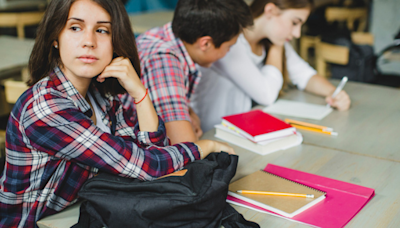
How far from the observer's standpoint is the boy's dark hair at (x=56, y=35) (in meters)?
1.00

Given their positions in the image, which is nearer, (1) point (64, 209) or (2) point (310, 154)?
(1) point (64, 209)

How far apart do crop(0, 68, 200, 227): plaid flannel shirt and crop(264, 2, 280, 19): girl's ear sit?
4.03 feet

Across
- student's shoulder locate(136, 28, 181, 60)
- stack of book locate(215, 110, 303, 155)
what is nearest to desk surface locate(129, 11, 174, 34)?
student's shoulder locate(136, 28, 181, 60)

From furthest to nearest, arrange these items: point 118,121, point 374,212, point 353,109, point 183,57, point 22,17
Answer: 1. point 22,17
2. point 353,109
3. point 183,57
4. point 118,121
5. point 374,212

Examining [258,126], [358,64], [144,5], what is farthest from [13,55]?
[144,5]

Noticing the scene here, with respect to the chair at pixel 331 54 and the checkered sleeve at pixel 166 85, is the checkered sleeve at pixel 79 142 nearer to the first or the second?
the checkered sleeve at pixel 166 85

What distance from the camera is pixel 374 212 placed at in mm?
976

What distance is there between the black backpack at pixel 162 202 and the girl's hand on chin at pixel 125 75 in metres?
0.31

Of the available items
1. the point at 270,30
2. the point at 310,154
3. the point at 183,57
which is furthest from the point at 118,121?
the point at 270,30

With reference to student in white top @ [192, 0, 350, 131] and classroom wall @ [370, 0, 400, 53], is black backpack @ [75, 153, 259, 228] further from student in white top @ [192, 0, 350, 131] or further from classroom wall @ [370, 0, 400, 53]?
classroom wall @ [370, 0, 400, 53]

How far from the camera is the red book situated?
136cm

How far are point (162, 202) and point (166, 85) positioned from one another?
0.67 metres

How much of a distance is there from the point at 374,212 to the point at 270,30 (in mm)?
1292

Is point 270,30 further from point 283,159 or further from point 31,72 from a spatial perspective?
point 31,72
